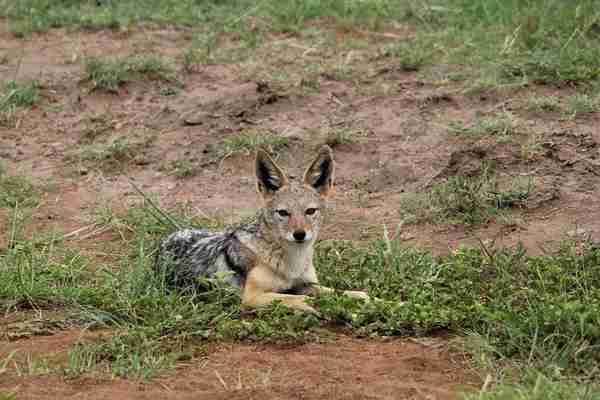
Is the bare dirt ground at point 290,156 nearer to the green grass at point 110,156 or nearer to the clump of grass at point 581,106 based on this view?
the green grass at point 110,156

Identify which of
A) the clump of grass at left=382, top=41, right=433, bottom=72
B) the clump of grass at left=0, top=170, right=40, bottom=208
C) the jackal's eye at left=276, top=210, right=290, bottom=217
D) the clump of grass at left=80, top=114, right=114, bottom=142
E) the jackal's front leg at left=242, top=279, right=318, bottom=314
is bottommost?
the clump of grass at left=0, top=170, right=40, bottom=208

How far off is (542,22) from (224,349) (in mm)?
6225

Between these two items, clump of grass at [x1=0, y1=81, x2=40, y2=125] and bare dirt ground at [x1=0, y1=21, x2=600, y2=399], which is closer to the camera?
bare dirt ground at [x1=0, y1=21, x2=600, y2=399]

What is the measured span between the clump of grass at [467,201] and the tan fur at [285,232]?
152 cm

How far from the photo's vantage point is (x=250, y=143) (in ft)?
32.3

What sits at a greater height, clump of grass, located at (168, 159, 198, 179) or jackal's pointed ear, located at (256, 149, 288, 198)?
jackal's pointed ear, located at (256, 149, 288, 198)

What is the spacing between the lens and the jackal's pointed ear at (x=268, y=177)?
723 centimetres

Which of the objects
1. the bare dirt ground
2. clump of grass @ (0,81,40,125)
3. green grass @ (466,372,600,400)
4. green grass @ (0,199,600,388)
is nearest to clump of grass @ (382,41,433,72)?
the bare dirt ground

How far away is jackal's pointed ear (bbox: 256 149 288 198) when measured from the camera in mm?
7234

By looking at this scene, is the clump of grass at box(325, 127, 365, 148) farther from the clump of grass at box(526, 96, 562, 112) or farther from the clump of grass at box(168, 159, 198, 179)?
the clump of grass at box(526, 96, 562, 112)

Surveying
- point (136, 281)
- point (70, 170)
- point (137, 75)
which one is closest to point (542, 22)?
point (137, 75)

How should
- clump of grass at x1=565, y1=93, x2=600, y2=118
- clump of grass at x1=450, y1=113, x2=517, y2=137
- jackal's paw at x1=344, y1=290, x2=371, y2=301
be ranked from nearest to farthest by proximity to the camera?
jackal's paw at x1=344, y1=290, x2=371, y2=301, clump of grass at x1=450, y1=113, x2=517, y2=137, clump of grass at x1=565, y1=93, x2=600, y2=118

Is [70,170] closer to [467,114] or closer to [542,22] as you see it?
[467,114]

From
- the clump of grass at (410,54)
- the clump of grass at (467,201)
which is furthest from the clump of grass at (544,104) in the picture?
the clump of grass at (410,54)
